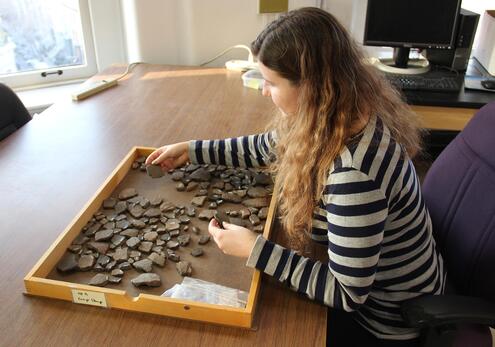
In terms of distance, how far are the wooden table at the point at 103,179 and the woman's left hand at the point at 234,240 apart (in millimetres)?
75

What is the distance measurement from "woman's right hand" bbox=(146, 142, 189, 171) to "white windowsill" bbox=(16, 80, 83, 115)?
0.95 meters

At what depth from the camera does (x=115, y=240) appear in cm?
96

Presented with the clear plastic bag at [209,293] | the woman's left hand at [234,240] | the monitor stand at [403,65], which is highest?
the monitor stand at [403,65]

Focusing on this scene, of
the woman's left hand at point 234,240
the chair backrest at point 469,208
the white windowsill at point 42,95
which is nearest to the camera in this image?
the woman's left hand at point 234,240

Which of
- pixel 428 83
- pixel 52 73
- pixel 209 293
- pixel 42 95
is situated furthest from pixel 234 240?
pixel 52 73

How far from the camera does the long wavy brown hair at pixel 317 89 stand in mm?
826

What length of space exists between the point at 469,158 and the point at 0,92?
4.61ft

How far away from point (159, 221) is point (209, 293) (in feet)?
0.89

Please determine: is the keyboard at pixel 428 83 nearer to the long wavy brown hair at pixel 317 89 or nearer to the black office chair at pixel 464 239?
the black office chair at pixel 464 239

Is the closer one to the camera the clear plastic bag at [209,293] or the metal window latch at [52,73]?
the clear plastic bag at [209,293]

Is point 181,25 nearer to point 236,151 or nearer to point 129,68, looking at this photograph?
point 129,68

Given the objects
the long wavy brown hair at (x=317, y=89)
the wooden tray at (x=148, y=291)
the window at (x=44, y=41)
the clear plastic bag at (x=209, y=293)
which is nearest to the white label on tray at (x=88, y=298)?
the wooden tray at (x=148, y=291)

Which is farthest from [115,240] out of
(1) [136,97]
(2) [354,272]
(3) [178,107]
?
(1) [136,97]

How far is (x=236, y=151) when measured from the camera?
1.23 metres
